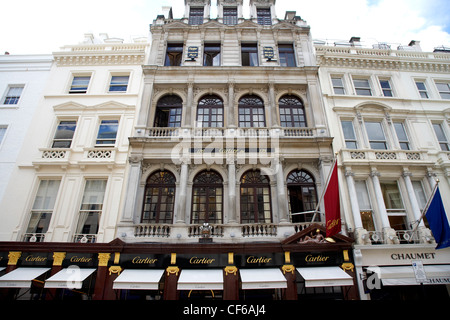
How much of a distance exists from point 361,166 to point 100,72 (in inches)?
734

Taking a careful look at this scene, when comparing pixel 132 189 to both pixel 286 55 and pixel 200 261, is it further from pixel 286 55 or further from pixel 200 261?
pixel 286 55

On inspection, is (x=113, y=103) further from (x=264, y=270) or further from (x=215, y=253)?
(x=264, y=270)

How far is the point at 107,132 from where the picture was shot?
15.9 m

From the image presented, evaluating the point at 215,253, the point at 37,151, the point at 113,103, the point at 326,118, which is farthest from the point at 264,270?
the point at 37,151

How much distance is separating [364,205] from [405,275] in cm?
385

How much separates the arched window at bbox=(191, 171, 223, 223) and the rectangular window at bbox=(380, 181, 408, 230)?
9.67m

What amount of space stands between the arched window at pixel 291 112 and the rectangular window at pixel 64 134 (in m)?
13.7

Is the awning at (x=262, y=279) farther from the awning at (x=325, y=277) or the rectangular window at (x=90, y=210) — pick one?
the rectangular window at (x=90, y=210)

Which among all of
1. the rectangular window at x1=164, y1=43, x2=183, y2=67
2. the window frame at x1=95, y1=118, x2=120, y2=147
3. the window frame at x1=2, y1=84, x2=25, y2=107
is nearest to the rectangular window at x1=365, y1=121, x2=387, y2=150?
the rectangular window at x1=164, y1=43, x2=183, y2=67

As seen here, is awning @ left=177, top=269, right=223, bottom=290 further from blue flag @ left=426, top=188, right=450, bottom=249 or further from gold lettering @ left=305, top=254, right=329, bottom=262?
blue flag @ left=426, top=188, right=450, bottom=249

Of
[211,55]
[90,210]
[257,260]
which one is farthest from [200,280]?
[211,55]

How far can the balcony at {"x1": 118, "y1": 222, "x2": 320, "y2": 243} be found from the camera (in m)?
12.6

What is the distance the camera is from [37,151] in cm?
1504

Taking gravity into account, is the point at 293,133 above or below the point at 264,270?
above
